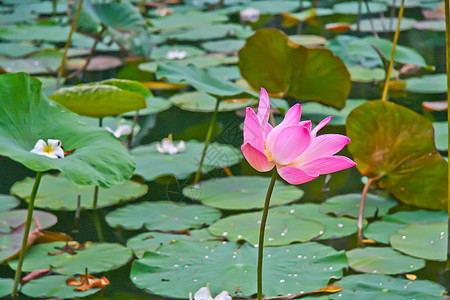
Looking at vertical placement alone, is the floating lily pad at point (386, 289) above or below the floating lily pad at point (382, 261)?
above

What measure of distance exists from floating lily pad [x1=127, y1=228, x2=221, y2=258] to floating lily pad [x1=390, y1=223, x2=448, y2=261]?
47 centimetres

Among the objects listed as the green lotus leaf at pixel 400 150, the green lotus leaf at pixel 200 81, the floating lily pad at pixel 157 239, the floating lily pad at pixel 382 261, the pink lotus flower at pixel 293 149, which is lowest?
the floating lily pad at pixel 157 239

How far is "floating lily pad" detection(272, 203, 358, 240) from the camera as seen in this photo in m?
1.61

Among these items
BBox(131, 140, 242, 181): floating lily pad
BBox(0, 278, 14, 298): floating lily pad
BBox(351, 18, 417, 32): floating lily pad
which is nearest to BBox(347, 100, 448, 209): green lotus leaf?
BBox(131, 140, 242, 181): floating lily pad

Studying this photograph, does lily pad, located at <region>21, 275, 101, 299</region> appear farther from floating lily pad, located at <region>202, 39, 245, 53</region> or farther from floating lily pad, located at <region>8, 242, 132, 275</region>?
floating lily pad, located at <region>202, 39, 245, 53</region>

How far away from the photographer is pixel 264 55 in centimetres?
227

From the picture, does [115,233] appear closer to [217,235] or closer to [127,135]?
[217,235]

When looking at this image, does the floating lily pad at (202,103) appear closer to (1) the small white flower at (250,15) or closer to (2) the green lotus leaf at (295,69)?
(2) the green lotus leaf at (295,69)

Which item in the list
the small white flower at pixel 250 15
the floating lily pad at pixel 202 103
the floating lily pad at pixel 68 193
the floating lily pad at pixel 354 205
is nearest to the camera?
the floating lily pad at pixel 354 205

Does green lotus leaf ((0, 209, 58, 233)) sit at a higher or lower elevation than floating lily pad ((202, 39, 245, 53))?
higher

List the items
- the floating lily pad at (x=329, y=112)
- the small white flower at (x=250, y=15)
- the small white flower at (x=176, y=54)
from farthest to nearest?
the small white flower at (x=250, y=15) → the small white flower at (x=176, y=54) → the floating lily pad at (x=329, y=112)

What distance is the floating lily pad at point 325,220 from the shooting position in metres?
1.61

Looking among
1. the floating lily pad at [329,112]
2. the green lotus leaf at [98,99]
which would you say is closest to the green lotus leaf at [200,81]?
the green lotus leaf at [98,99]

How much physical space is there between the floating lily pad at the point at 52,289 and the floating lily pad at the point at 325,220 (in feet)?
2.04
